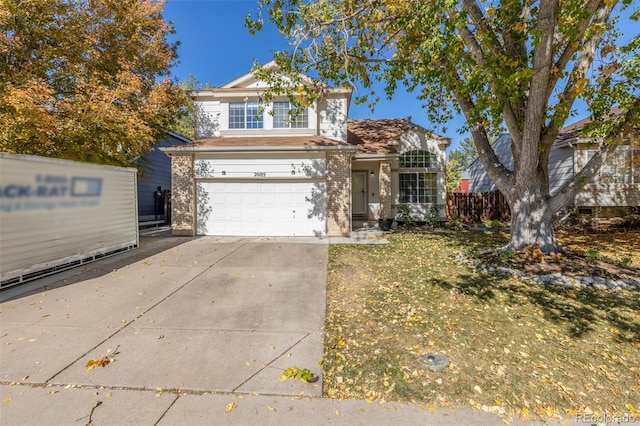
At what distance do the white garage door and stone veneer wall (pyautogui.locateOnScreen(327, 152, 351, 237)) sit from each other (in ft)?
1.00

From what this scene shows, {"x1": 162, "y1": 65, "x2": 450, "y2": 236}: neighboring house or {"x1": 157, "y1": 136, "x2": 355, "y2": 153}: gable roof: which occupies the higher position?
{"x1": 157, "y1": 136, "x2": 355, "y2": 153}: gable roof

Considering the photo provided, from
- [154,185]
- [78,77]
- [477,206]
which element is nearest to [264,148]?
[78,77]

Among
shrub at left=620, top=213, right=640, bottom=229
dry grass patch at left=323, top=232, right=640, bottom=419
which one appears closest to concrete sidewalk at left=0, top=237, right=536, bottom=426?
dry grass patch at left=323, top=232, right=640, bottom=419

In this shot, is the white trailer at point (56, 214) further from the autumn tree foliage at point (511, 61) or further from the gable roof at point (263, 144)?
the autumn tree foliage at point (511, 61)

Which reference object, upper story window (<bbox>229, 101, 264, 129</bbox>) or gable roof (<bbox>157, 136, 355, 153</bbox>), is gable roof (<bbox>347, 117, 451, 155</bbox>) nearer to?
gable roof (<bbox>157, 136, 355, 153</bbox>)

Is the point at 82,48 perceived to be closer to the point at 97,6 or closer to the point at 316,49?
the point at 97,6

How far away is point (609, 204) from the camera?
12.5 metres

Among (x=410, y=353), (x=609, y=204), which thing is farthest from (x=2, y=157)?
(x=609, y=204)

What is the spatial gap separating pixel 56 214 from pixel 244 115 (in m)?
7.67

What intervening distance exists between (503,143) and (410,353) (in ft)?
68.2

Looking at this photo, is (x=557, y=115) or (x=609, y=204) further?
(x=609, y=204)

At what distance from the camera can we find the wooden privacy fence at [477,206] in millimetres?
14859

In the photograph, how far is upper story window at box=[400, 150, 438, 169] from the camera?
46.2 feet

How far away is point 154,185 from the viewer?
15.8 metres
